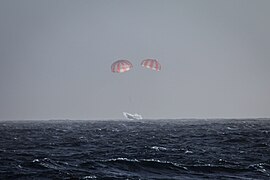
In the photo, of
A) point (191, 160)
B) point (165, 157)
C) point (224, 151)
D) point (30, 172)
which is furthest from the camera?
Result: point (224, 151)

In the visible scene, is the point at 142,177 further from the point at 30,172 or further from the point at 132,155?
the point at 132,155

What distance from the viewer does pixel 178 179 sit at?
18.5 m

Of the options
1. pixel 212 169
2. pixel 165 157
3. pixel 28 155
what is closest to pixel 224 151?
pixel 165 157

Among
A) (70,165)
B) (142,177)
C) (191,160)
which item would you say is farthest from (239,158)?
(70,165)

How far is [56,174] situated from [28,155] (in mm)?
8745

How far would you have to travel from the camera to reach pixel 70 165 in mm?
22547

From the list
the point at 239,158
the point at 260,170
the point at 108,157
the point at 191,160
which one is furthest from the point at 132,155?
the point at 260,170

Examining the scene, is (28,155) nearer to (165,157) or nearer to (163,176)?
(165,157)

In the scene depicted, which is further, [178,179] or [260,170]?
[260,170]

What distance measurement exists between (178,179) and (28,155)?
43.3ft

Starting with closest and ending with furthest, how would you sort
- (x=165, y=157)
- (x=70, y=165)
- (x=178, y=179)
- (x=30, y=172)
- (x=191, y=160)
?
(x=178, y=179) → (x=30, y=172) → (x=70, y=165) → (x=191, y=160) → (x=165, y=157)

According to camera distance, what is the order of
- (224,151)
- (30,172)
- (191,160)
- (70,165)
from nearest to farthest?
1. (30,172)
2. (70,165)
3. (191,160)
4. (224,151)

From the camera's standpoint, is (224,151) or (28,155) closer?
(28,155)

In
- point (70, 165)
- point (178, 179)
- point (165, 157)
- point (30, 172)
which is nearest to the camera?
point (178, 179)
